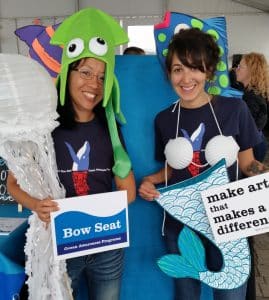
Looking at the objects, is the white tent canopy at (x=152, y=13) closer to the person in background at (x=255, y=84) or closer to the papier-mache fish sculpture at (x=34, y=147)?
the person in background at (x=255, y=84)

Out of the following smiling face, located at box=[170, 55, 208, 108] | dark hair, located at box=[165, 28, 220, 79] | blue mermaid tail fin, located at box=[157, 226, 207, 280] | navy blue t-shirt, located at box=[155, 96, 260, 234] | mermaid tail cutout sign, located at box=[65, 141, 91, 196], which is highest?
dark hair, located at box=[165, 28, 220, 79]

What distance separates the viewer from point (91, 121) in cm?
105

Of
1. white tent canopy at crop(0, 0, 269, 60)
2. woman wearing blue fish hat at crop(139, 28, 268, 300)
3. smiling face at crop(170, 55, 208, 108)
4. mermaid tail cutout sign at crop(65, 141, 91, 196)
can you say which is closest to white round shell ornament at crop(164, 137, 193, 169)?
woman wearing blue fish hat at crop(139, 28, 268, 300)

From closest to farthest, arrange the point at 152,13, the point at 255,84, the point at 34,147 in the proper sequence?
1. the point at 34,147
2. the point at 255,84
3. the point at 152,13

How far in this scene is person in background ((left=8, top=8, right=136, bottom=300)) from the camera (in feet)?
3.21

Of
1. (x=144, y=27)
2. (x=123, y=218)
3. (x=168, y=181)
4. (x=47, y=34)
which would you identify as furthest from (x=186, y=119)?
(x=144, y=27)

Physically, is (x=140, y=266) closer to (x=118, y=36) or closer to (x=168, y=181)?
(x=168, y=181)

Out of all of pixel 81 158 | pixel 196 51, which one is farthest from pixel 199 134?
pixel 81 158

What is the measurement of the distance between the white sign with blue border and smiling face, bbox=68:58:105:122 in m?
0.25

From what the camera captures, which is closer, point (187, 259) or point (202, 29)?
point (187, 259)

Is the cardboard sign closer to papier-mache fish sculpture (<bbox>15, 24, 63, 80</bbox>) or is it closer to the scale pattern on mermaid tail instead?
the scale pattern on mermaid tail

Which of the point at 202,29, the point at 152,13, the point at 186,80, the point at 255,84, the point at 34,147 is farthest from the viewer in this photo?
the point at 152,13

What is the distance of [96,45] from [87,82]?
10cm

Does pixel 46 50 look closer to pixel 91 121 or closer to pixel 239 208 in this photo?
A: pixel 91 121
